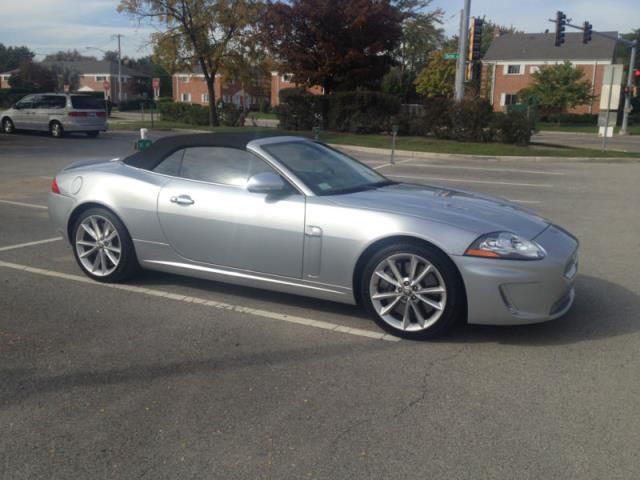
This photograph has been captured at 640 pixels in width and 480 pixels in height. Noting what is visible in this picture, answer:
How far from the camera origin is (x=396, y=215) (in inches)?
183

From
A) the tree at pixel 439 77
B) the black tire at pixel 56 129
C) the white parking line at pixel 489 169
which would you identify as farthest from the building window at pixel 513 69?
the black tire at pixel 56 129

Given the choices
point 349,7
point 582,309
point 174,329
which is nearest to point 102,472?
point 174,329

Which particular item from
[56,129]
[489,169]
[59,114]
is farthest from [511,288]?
[56,129]

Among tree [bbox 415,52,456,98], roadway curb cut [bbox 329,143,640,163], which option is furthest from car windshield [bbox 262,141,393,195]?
tree [bbox 415,52,456,98]

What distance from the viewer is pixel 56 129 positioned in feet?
81.7

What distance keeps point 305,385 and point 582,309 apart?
8.99ft

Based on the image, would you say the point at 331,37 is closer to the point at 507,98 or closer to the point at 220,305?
the point at 220,305

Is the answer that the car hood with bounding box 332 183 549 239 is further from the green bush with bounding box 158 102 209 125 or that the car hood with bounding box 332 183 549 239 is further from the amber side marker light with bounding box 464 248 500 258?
the green bush with bounding box 158 102 209 125

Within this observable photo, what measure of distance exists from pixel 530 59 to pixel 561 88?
12.7 meters

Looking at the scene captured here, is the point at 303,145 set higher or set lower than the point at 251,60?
lower

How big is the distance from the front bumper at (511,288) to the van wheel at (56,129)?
2356 centimetres

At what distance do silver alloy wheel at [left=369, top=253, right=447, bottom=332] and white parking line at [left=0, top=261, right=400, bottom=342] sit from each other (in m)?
0.18

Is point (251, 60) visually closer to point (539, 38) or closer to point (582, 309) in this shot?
point (582, 309)

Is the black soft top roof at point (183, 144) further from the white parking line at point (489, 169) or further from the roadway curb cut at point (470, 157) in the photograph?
the roadway curb cut at point (470, 157)
